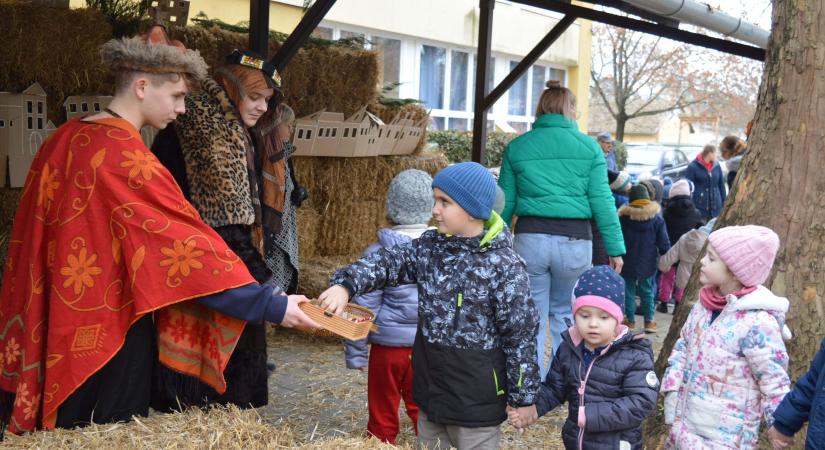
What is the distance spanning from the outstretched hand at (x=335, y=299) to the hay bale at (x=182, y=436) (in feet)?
1.50

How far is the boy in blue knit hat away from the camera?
11.2ft

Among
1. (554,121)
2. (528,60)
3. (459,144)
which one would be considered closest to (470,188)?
(554,121)

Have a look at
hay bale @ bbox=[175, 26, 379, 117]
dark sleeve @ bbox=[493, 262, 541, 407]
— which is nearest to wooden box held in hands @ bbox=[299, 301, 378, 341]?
dark sleeve @ bbox=[493, 262, 541, 407]

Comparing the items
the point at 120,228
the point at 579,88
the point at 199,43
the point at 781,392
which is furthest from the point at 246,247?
the point at 579,88

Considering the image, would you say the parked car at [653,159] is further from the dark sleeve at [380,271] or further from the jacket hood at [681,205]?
the dark sleeve at [380,271]

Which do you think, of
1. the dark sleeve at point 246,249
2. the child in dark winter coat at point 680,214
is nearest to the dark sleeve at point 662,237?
the child in dark winter coat at point 680,214

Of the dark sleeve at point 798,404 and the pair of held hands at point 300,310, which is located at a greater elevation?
the pair of held hands at point 300,310

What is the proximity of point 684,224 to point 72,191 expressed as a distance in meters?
7.67

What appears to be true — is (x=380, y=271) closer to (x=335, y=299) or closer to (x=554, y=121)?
(x=335, y=299)

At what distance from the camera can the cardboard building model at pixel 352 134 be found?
23.4ft

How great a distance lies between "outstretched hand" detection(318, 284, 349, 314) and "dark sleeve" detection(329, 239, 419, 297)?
60mm

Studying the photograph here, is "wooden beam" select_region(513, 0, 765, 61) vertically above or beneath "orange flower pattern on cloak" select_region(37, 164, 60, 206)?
above

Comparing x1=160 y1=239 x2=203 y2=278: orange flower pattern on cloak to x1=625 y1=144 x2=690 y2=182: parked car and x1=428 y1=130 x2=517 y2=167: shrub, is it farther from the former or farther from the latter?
x1=625 y1=144 x2=690 y2=182: parked car

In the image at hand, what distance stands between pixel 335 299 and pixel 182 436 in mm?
732
